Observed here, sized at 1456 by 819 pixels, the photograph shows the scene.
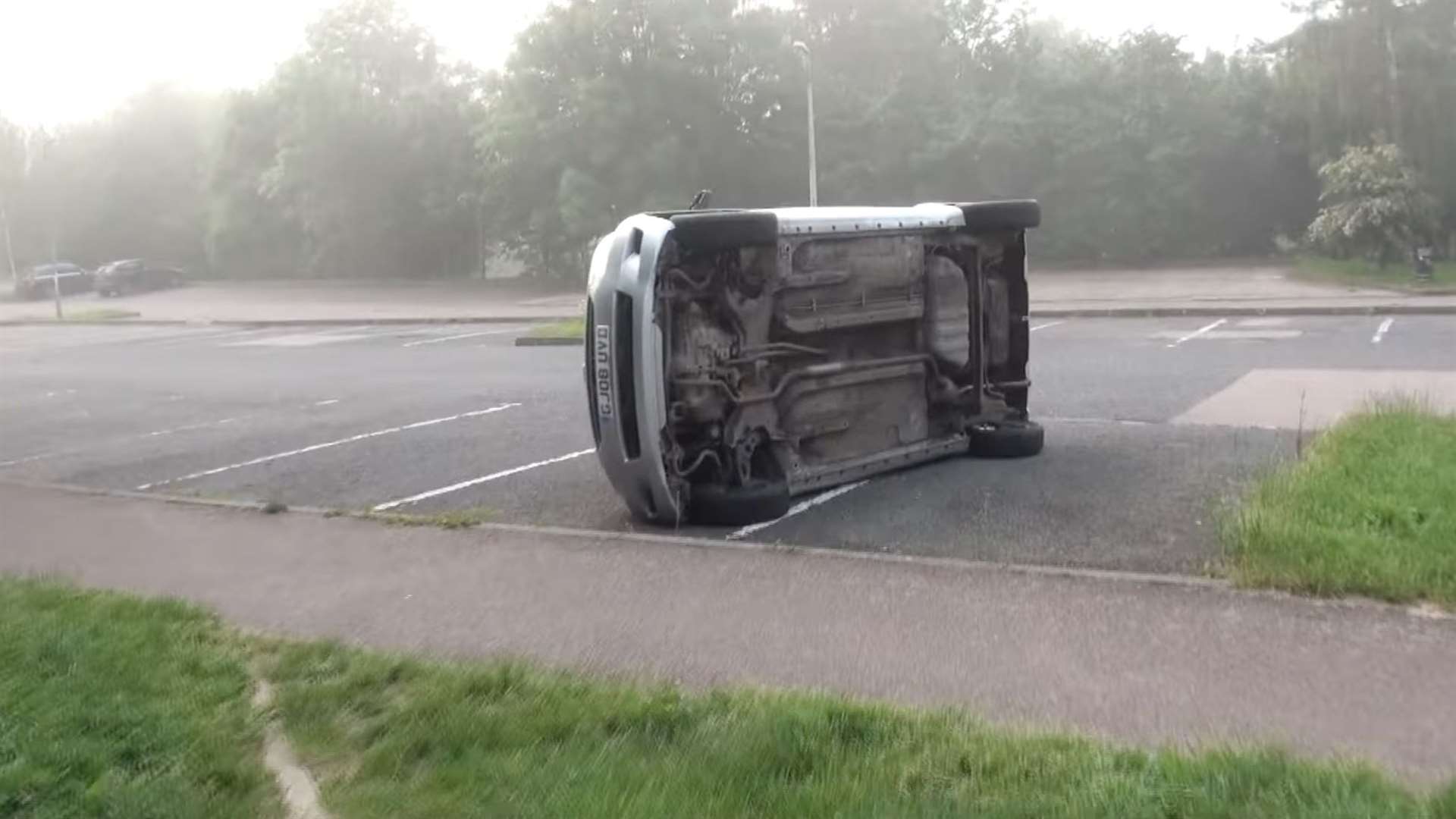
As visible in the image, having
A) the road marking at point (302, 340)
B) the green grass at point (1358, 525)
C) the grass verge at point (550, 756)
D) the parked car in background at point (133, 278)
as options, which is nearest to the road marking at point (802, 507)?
the green grass at point (1358, 525)

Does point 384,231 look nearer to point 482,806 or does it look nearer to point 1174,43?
point 1174,43

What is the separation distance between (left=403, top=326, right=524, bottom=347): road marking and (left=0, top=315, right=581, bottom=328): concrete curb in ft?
3.80

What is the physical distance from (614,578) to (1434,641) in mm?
3877

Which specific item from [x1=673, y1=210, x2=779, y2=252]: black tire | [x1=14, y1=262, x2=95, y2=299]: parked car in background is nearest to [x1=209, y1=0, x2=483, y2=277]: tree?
[x1=14, y1=262, x2=95, y2=299]: parked car in background

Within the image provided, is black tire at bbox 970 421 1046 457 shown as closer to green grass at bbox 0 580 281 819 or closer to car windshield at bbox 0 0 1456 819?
car windshield at bbox 0 0 1456 819

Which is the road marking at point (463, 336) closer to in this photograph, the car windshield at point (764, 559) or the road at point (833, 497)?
the road at point (833, 497)

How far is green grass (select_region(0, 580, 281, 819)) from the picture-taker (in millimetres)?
4824

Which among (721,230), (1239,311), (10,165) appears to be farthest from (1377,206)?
(10,165)

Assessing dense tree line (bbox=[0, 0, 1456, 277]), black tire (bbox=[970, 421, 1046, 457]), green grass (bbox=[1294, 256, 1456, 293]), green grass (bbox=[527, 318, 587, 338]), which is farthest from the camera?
dense tree line (bbox=[0, 0, 1456, 277])

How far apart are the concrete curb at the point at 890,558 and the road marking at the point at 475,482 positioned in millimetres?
468

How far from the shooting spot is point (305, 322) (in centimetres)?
3756

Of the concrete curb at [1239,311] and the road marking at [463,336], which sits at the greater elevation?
the concrete curb at [1239,311]

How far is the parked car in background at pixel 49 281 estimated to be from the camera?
2265 inches

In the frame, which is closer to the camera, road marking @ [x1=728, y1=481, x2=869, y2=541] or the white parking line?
road marking @ [x1=728, y1=481, x2=869, y2=541]
